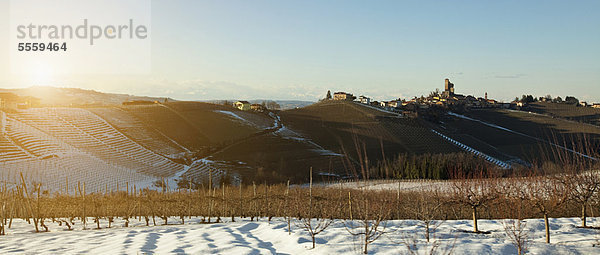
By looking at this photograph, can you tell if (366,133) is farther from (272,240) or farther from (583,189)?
(272,240)

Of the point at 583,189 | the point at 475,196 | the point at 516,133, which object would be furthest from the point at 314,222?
the point at 516,133

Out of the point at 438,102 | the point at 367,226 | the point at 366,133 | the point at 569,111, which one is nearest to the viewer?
the point at 367,226

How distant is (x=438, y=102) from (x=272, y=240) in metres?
107

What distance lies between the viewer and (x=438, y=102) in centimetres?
10969

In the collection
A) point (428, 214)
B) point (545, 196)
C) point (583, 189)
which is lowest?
point (545, 196)

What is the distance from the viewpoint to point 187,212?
692 inches

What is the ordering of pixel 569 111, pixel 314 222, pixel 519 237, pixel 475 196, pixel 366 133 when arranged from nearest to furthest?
pixel 519 237, pixel 475 196, pixel 314 222, pixel 366 133, pixel 569 111

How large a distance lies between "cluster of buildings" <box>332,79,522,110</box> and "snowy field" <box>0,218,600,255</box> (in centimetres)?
7965

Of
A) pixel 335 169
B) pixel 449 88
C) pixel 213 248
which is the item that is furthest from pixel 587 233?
pixel 449 88

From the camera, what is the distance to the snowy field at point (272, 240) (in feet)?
29.8

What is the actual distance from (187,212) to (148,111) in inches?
1744

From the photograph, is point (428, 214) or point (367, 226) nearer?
point (367, 226)

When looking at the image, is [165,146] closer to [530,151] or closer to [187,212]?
A: [187,212]

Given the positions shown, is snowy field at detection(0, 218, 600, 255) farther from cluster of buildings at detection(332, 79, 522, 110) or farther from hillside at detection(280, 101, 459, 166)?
cluster of buildings at detection(332, 79, 522, 110)
